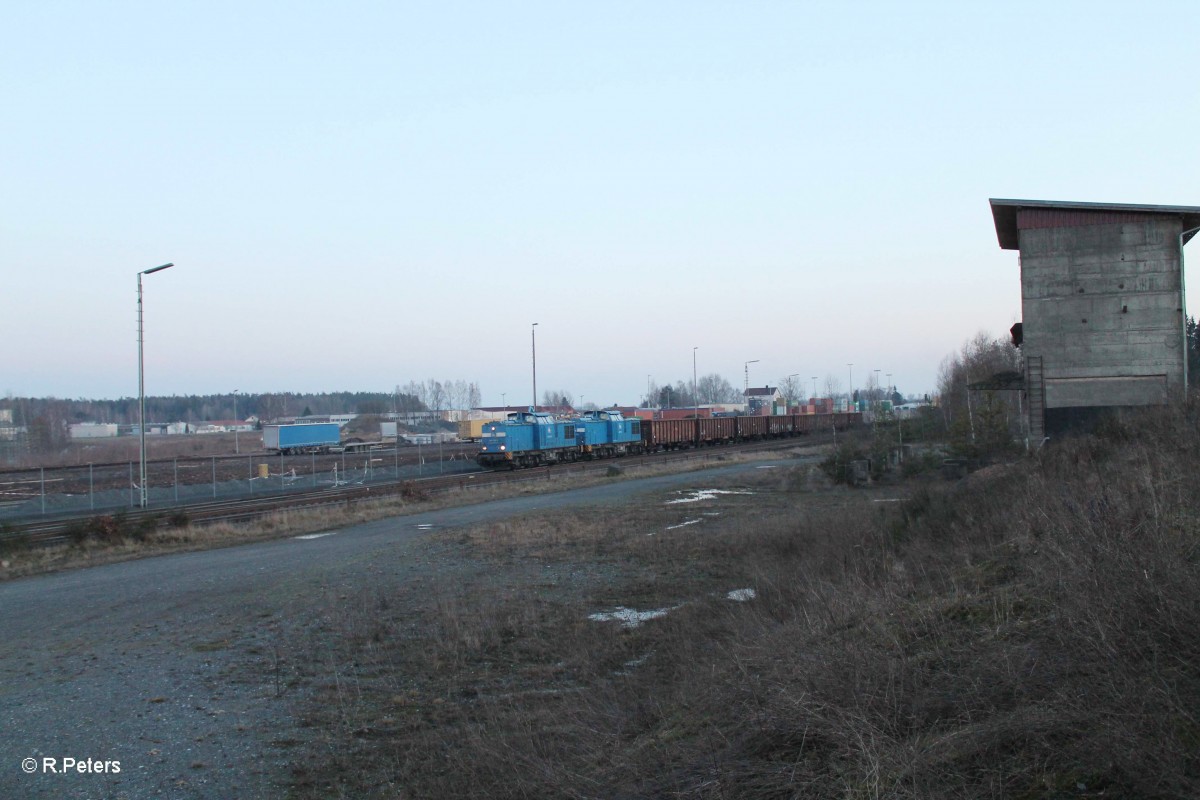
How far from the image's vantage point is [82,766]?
22.2ft

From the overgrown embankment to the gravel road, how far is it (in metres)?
0.63

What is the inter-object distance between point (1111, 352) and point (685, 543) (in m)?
16.1

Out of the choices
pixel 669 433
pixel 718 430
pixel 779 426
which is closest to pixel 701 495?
A: pixel 669 433

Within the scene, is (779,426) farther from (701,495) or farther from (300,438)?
(701,495)

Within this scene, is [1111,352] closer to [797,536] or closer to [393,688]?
[797,536]

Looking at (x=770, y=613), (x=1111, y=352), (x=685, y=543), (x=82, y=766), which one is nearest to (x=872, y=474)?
(x=1111, y=352)

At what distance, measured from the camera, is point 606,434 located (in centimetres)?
6075

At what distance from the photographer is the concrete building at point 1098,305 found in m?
25.4

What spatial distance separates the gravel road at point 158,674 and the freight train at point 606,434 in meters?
31.1

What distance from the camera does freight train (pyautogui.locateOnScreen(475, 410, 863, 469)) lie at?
50938mm

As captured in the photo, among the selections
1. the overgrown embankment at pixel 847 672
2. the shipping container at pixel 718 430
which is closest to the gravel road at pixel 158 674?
the overgrown embankment at pixel 847 672

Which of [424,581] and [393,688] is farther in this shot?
[424,581]

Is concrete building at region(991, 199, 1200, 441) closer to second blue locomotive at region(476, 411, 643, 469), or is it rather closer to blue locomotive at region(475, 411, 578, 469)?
blue locomotive at region(475, 411, 578, 469)

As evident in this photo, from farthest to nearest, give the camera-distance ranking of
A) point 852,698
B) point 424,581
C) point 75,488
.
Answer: point 75,488, point 424,581, point 852,698
